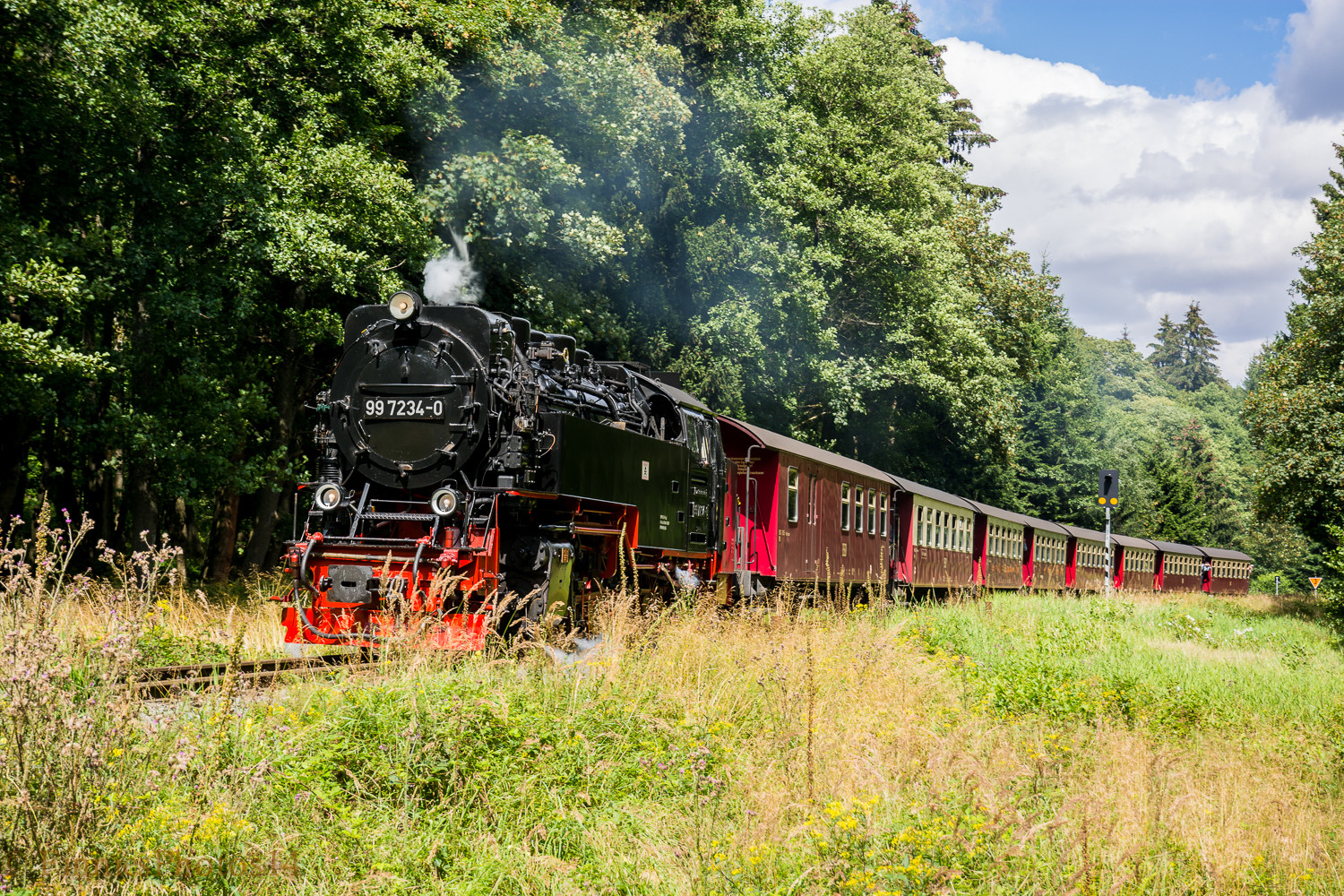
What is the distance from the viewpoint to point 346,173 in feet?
45.4

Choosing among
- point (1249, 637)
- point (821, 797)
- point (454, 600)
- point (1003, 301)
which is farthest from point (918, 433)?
point (821, 797)

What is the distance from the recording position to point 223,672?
25.0ft

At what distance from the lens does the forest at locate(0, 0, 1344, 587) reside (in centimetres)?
1255

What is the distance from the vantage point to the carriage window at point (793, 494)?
15656 millimetres

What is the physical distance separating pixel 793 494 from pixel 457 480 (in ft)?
24.5

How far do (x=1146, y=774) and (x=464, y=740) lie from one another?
337 cm

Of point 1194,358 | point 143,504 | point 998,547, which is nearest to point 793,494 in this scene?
point 143,504

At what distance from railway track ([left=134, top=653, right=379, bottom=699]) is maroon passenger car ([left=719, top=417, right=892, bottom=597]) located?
687cm

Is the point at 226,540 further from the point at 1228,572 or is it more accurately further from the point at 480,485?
the point at 1228,572

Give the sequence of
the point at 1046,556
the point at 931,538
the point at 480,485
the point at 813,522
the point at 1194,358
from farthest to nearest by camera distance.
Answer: the point at 1194,358
the point at 1046,556
the point at 931,538
the point at 813,522
the point at 480,485

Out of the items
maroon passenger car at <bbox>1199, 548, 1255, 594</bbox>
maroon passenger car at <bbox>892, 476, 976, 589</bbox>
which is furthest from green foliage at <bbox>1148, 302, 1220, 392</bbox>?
maroon passenger car at <bbox>892, 476, 976, 589</bbox>

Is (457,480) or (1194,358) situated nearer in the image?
(457,480)

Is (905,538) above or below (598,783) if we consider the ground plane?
above

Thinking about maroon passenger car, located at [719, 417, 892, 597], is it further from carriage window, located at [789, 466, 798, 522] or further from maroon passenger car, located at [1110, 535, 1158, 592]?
maroon passenger car, located at [1110, 535, 1158, 592]
